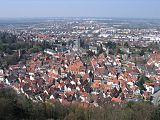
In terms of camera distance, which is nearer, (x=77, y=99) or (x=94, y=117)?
(x=94, y=117)

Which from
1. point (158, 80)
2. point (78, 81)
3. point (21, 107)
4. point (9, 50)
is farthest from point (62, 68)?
point (21, 107)

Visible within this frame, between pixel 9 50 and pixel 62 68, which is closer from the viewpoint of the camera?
pixel 62 68

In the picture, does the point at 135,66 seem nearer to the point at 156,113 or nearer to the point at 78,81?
the point at 78,81

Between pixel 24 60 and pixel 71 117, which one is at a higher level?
pixel 71 117

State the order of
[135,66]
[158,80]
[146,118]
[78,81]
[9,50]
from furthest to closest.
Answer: [9,50] → [135,66] → [158,80] → [78,81] → [146,118]

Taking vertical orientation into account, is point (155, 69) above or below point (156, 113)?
below

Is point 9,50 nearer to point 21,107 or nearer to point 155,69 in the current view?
point 155,69

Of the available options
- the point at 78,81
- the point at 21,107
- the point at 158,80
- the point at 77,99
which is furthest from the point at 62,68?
the point at 21,107

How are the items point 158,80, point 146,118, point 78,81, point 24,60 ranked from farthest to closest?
point 24,60
point 158,80
point 78,81
point 146,118

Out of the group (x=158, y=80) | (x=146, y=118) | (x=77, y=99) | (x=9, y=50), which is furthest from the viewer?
(x=9, y=50)
